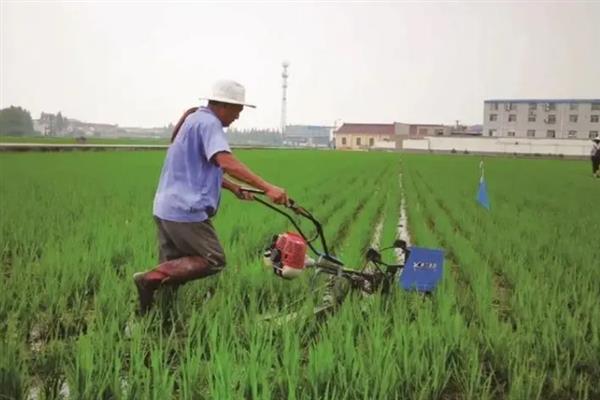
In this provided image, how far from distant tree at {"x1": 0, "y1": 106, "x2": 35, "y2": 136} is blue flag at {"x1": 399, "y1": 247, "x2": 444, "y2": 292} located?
316 centimetres

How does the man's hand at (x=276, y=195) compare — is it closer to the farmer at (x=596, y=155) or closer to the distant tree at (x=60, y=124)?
the farmer at (x=596, y=155)

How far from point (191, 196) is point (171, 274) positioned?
26cm

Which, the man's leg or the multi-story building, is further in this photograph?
the multi-story building

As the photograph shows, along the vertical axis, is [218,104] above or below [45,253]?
above

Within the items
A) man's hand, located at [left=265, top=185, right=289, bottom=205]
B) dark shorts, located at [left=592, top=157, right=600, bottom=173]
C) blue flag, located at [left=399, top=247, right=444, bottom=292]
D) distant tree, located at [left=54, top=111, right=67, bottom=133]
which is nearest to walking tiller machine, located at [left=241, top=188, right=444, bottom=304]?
blue flag, located at [left=399, top=247, right=444, bottom=292]

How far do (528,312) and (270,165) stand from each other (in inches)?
237

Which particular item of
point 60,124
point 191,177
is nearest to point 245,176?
point 191,177

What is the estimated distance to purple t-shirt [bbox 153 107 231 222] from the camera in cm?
170

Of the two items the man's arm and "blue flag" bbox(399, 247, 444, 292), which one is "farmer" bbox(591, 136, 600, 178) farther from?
the man's arm

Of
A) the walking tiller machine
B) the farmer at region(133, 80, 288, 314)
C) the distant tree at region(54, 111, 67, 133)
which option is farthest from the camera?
the distant tree at region(54, 111, 67, 133)

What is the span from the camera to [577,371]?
62.4 inches

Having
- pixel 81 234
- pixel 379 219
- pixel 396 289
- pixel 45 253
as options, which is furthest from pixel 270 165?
pixel 396 289

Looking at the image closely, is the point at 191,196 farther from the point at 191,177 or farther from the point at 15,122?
the point at 15,122

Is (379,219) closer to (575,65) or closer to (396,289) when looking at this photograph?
(575,65)
